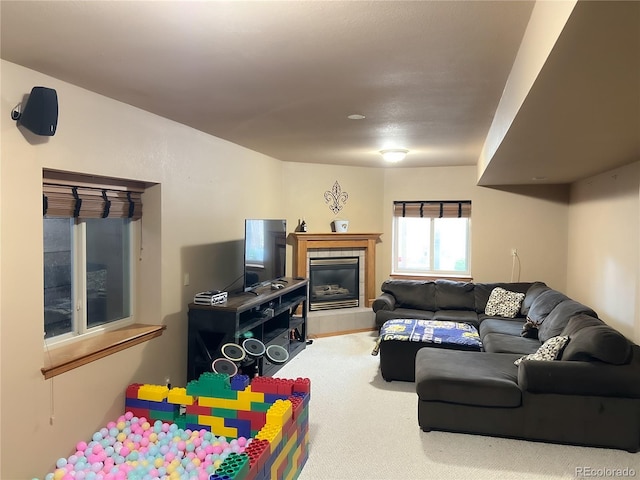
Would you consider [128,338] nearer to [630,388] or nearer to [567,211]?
[630,388]

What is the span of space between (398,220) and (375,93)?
4346mm

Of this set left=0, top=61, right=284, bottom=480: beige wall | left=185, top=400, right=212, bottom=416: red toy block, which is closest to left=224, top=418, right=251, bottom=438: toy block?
left=185, top=400, right=212, bottom=416: red toy block

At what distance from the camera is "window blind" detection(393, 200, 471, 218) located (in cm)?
686

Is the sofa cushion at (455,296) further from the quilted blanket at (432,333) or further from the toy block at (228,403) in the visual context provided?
the toy block at (228,403)

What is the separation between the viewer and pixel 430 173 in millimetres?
6930

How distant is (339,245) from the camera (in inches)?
264

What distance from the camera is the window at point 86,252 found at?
9.99 ft

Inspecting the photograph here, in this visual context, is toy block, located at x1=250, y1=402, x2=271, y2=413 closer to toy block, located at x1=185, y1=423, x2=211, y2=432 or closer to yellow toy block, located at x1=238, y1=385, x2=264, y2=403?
yellow toy block, located at x1=238, y1=385, x2=264, y2=403

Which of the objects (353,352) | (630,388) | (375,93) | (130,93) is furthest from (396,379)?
(130,93)

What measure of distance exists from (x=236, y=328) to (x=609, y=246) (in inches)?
146

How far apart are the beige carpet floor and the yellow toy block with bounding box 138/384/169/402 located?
3.62 feet

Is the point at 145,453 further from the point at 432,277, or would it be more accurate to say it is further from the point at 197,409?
the point at 432,277

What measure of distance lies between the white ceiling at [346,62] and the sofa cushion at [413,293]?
2787 mm

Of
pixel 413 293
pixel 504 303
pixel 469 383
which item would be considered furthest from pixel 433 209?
pixel 469 383
